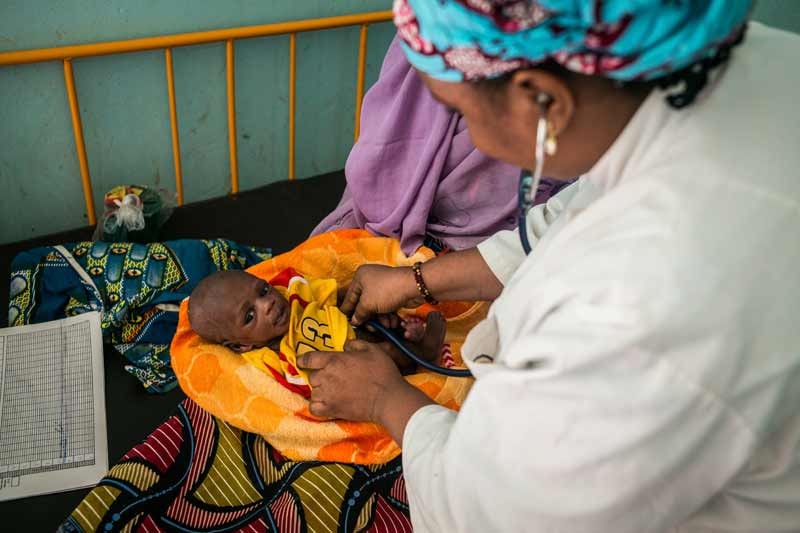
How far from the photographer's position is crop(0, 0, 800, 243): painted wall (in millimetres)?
2018

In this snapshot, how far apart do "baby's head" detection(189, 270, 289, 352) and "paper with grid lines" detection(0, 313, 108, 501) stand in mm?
383

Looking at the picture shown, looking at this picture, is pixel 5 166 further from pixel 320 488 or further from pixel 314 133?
pixel 320 488

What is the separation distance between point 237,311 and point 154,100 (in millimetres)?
1081

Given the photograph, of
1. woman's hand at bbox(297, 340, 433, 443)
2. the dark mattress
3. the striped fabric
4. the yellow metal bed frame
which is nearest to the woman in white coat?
woman's hand at bbox(297, 340, 433, 443)

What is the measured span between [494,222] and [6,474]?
1.31m

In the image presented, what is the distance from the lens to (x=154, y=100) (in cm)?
226

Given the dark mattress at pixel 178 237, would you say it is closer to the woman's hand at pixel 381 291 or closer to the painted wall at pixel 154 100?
the painted wall at pixel 154 100

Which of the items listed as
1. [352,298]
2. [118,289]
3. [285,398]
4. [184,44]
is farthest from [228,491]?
[184,44]

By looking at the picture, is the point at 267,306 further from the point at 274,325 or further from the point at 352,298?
the point at 352,298

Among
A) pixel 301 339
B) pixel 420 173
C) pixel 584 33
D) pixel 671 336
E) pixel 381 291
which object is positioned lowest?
pixel 301 339

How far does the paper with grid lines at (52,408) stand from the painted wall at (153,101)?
61 centimetres

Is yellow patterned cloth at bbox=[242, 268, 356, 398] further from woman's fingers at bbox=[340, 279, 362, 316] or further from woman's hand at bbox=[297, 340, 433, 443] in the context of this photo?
woman's hand at bbox=[297, 340, 433, 443]

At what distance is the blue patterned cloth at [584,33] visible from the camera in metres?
0.61

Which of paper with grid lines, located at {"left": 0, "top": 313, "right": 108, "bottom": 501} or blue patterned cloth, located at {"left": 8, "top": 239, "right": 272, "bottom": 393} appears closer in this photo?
paper with grid lines, located at {"left": 0, "top": 313, "right": 108, "bottom": 501}
